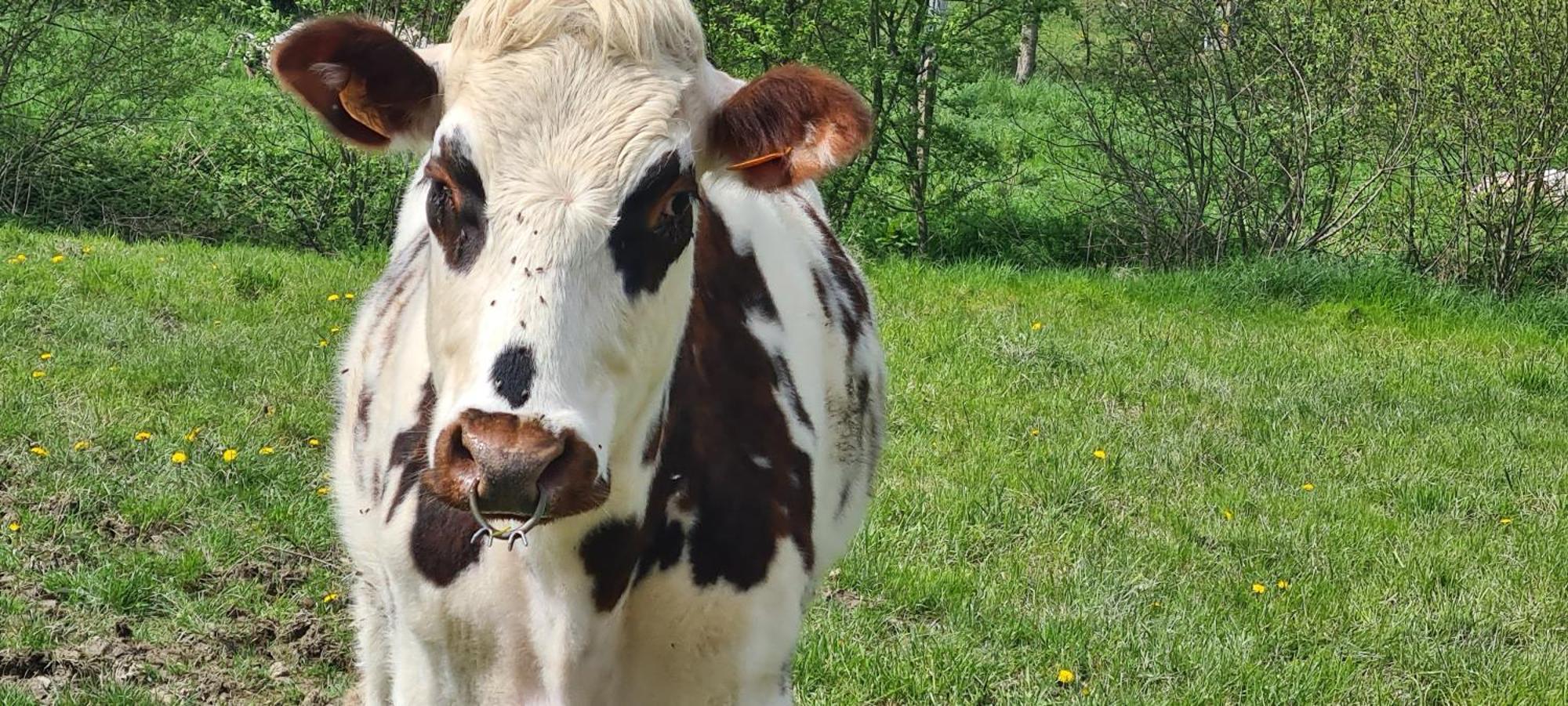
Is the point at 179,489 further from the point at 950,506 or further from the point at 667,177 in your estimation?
the point at 667,177

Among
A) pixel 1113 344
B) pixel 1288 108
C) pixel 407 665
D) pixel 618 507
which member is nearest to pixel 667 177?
pixel 618 507

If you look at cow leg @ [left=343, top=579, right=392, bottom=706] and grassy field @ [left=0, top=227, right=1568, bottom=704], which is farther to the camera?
grassy field @ [left=0, top=227, right=1568, bottom=704]

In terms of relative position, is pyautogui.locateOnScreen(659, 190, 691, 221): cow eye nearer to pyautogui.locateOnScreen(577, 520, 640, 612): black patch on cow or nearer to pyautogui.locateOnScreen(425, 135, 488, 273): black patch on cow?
pyautogui.locateOnScreen(425, 135, 488, 273): black patch on cow

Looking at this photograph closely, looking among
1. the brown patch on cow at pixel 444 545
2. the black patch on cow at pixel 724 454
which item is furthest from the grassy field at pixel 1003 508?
the brown patch on cow at pixel 444 545

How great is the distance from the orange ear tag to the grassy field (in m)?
2.23

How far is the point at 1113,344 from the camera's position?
862 cm

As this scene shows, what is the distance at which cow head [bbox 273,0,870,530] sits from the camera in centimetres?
222

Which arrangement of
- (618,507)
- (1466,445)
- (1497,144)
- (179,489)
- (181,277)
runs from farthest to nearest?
(1497,144) < (181,277) < (1466,445) < (179,489) < (618,507)

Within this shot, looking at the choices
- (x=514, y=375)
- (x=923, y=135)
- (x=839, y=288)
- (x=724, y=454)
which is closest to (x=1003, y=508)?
(x=839, y=288)

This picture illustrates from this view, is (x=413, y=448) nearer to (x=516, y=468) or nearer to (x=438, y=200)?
(x=438, y=200)

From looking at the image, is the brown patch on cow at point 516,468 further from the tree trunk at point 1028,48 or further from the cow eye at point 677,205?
the tree trunk at point 1028,48

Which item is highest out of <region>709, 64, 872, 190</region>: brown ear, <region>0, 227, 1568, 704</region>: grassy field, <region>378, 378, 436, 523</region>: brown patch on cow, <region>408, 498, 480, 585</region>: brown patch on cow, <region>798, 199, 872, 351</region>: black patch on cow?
<region>709, 64, 872, 190</region>: brown ear

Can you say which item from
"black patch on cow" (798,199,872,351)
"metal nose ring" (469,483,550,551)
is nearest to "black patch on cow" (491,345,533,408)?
"metal nose ring" (469,483,550,551)

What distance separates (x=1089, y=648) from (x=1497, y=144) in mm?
6930
